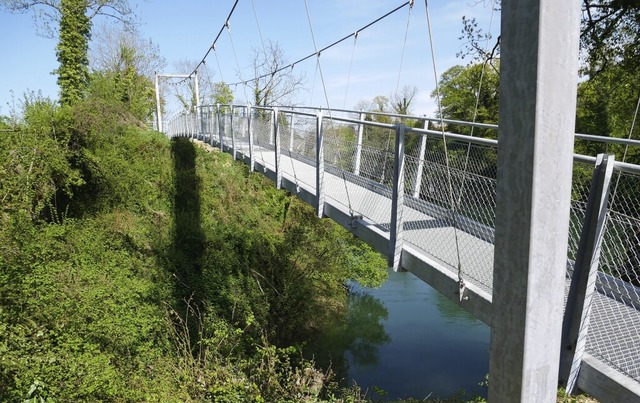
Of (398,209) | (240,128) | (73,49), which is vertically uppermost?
(73,49)

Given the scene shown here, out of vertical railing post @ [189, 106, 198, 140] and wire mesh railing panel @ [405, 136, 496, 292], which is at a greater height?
vertical railing post @ [189, 106, 198, 140]

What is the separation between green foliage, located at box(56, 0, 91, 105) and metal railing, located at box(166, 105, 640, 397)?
12626 mm

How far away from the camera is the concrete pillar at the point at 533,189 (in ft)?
3.18

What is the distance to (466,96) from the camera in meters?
20.0

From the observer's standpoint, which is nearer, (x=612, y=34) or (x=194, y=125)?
(x=612, y=34)

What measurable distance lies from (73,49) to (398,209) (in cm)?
1602

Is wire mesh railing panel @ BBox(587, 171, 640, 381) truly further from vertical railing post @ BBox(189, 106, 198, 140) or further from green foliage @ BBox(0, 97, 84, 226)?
vertical railing post @ BBox(189, 106, 198, 140)

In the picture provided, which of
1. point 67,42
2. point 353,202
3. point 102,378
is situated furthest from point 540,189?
point 67,42

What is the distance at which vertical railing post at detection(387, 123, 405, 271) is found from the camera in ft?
9.31

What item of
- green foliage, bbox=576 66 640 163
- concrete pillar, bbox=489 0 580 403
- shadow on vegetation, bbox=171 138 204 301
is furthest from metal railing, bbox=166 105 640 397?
green foliage, bbox=576 66 640 163

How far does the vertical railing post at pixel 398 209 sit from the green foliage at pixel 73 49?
14946mm

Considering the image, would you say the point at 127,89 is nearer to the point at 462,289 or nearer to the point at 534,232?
the point at 462,289

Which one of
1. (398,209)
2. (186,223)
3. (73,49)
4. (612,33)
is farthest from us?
(73,49)

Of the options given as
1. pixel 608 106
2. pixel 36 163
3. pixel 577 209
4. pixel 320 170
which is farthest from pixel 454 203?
pixel 608 106
